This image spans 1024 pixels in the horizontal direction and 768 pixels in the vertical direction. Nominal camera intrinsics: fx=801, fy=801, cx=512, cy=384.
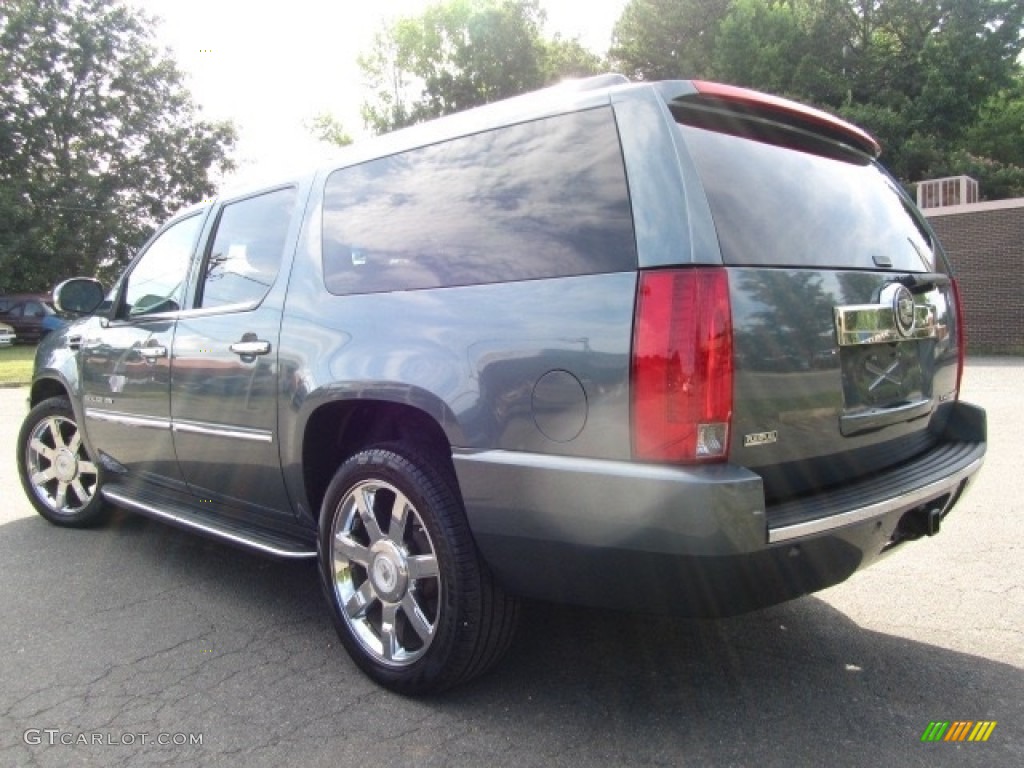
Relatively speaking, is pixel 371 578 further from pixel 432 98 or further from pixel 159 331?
pixel 432 98

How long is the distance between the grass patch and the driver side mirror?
7822 mm

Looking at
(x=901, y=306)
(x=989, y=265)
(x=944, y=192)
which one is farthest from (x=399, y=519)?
(x=944, y=192)

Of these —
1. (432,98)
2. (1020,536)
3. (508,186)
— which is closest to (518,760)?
(508,186)

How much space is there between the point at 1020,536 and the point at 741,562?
308 centimetres

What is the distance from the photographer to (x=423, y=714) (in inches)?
102

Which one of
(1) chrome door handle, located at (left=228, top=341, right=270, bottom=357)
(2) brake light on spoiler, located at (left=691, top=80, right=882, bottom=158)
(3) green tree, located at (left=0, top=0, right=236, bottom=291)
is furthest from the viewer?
(3) green tree, located at (left=0, top=0, right=236, bottom=291)

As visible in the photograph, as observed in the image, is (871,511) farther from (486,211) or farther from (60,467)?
(60,467)

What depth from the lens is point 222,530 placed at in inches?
136

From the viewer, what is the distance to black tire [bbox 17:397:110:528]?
4754mm

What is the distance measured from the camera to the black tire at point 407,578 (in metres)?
2.50

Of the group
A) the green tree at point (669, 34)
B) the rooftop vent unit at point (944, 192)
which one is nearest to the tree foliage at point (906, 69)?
the green tree at point (669, 34)

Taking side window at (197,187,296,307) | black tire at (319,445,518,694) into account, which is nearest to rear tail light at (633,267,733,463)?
black tire at (319,445,518,694)

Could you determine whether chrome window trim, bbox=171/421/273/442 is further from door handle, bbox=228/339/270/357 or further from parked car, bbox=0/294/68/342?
parked car, bbox=0/294/68/342

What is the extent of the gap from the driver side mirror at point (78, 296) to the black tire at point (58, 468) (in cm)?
60
